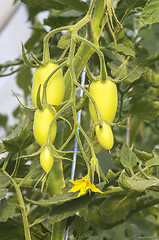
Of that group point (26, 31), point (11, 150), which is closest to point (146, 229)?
point (11, 150)

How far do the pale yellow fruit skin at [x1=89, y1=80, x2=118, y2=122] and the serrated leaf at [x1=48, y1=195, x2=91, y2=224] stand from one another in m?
0.11

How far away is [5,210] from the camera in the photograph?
526 millimetres

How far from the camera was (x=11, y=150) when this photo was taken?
0.54 m

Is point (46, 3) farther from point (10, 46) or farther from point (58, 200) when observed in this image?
point (10, 46)

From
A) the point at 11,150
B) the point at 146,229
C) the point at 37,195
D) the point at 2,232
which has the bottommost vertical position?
the point at 146,229

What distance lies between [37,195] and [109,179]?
0.49 metres

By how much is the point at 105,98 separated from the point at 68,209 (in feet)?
0.51

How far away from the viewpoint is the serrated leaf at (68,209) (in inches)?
19.7

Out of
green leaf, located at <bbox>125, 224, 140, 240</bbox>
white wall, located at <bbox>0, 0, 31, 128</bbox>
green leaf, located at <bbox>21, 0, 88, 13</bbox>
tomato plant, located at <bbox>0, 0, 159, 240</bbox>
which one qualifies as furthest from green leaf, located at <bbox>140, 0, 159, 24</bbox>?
white wall, located at <bbox>0, 0, 31, 128</bbox>

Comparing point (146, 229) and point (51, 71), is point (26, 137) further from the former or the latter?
point (146, 229)

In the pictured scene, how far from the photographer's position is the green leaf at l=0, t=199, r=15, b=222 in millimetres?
514

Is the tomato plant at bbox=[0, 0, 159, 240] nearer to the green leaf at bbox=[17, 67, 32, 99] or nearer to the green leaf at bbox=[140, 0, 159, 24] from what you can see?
the green leaf at bbox=[140, 0, 159, 24]

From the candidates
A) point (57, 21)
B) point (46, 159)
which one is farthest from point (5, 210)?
point (57, 21)

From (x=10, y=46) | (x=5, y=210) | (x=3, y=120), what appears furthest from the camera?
(x=10, y=46)
